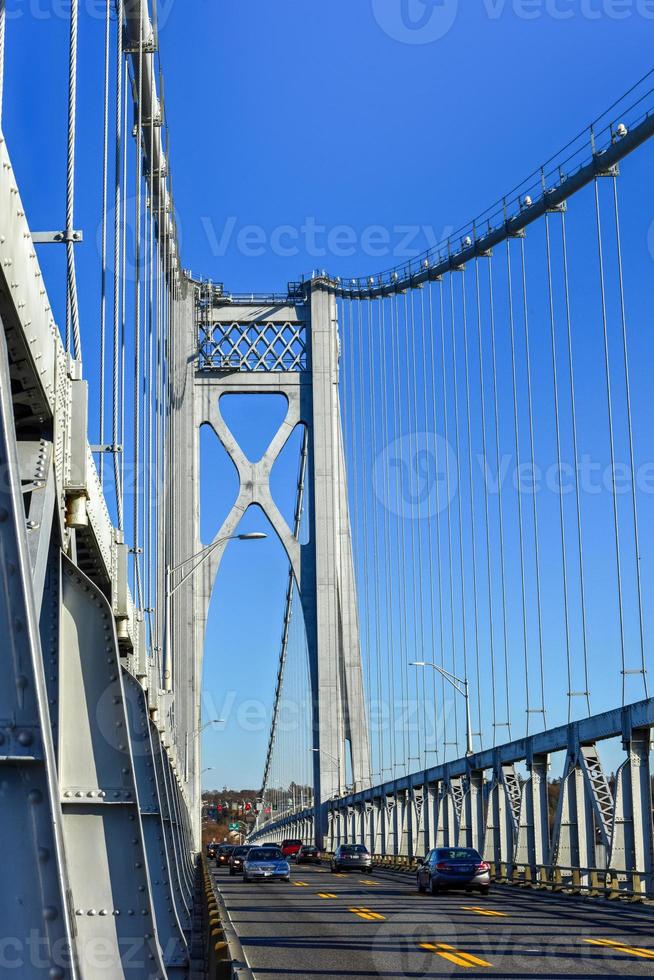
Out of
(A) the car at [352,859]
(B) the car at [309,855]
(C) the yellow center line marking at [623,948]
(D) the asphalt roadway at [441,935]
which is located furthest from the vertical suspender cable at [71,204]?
(B) the car at [309,855]

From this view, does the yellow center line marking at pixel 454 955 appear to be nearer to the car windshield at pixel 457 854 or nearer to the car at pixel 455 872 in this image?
the car at pixel 455 872

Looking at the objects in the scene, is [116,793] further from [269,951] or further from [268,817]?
[268,817]

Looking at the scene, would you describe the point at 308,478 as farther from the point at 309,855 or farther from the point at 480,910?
the point at 480,910

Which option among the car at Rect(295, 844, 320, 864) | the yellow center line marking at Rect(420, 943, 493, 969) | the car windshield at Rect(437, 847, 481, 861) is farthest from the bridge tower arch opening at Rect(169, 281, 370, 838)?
the yellow center line marking at Rect(420, 943, 493, 969)

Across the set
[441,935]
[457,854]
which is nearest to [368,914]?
[441,935]

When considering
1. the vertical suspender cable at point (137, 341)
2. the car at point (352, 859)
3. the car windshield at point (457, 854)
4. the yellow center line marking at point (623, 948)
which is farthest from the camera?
the car at point (352, 859)

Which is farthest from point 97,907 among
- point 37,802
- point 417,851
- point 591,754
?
point 417,851

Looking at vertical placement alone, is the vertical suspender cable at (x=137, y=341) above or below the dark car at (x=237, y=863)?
above

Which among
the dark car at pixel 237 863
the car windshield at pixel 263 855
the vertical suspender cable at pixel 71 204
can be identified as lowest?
the dark car at pixel 237 863

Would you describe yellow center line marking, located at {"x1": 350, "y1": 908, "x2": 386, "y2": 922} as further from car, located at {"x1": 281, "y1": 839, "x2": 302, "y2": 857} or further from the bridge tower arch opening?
car, located at {"x1": 281, "y1": 839, "x2": 302, "y2": 857}
